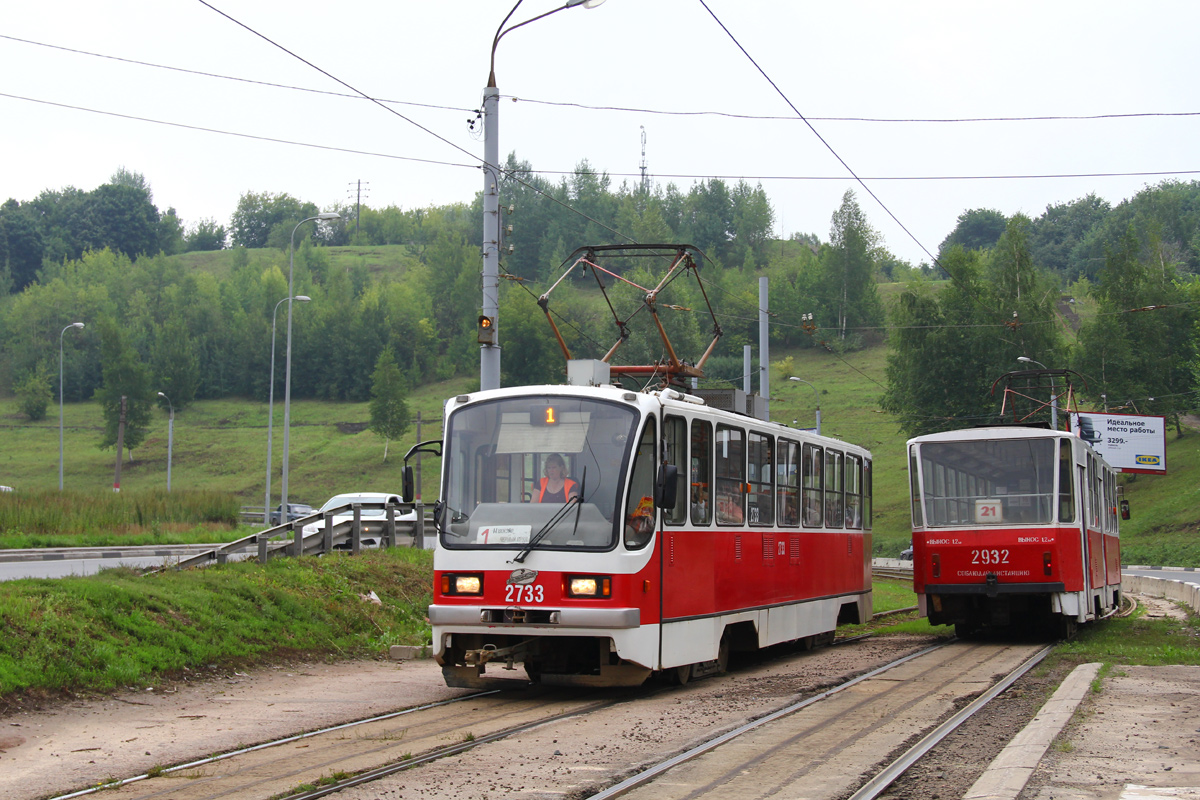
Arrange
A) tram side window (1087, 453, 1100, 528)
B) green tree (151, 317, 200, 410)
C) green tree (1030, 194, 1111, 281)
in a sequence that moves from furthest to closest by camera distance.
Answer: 1. green tree (1030, 194, 1111, 281)
2. green tree (151, 317, 200, 410)
3. tram side window (1087, 453, 1100, 528)

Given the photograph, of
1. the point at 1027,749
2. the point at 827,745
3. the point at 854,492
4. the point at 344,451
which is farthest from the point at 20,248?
the point at 1027,749

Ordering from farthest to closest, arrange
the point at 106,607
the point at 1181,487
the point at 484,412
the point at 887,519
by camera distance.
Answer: the point at 887,519 → the point at 1181,487 → the point at 106,607 → the point at 484,412

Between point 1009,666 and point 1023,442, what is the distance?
4444 mm

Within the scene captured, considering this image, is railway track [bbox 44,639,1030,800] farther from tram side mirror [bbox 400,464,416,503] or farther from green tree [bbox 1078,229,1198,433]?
green tree [bbox 1078,229,1198,433]

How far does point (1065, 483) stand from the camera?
18.4 m

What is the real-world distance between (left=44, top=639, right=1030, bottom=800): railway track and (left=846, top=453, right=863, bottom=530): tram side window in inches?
229

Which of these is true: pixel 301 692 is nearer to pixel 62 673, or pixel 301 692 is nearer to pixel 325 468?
pixel 62 673

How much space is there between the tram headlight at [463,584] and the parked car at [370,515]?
956 centimetres

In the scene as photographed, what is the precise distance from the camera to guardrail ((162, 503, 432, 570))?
17.8 metres

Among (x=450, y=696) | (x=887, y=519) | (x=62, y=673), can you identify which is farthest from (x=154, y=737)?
(x=887, y=519)

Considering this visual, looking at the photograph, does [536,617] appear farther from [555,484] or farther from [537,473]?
[537,473]

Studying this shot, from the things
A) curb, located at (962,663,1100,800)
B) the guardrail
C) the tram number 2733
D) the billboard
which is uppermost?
the billboard

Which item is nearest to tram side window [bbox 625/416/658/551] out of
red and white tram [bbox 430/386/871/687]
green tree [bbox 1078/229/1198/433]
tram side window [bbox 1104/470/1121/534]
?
red and white tram [bbox 430/386/871/687]

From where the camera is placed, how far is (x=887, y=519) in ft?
227
